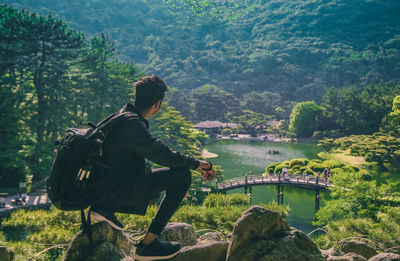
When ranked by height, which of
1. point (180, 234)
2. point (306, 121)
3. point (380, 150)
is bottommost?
point (380, 150)

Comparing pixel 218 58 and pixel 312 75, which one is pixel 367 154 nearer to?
pixel 312 75

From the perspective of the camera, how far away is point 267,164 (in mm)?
29656

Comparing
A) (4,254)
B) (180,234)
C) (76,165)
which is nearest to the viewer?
(76,165)

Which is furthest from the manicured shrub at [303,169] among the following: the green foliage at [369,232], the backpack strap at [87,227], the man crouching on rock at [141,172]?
the backpack strap at [87,227]

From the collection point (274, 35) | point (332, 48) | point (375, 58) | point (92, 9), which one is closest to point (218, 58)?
point (274, 35)

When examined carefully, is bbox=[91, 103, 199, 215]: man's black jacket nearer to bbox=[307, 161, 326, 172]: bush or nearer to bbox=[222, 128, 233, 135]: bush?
bbox=[307, 161, 326, 172]: bush

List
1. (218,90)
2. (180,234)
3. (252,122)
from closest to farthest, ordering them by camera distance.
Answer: (180,234) < (252,122) < (218,90)

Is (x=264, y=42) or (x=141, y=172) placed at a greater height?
(x=264, y=42)

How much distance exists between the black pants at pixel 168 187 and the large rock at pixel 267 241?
0.76m

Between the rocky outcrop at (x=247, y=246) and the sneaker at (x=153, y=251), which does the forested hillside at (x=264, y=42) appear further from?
the sneaker at (x=153, y=251)

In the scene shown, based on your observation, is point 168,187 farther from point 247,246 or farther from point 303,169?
point 303,169

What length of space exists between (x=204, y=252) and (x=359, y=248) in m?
1.96

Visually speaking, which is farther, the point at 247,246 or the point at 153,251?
the point at 247,246

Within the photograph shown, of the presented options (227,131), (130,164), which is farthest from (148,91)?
(227,131)
